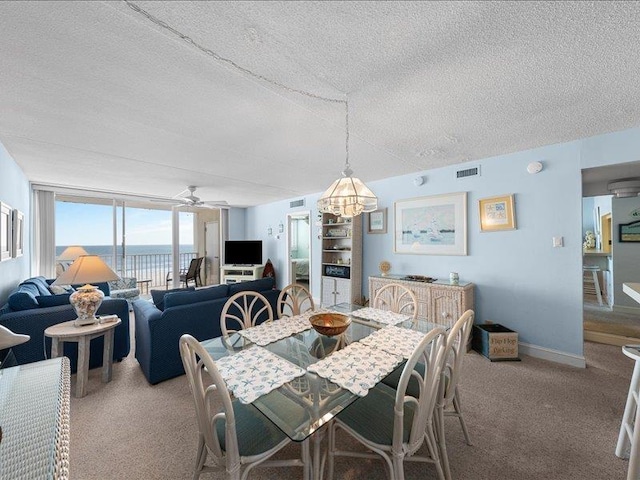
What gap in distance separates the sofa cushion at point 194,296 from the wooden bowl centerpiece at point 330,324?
57.7 inches

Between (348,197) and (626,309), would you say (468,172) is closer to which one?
(348,197)

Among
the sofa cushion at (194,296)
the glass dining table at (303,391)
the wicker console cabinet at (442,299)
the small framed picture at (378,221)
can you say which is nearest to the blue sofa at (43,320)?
the sofa cushion at (194,296)

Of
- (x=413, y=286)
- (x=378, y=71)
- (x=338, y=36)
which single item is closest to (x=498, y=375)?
(x=413, y=286)

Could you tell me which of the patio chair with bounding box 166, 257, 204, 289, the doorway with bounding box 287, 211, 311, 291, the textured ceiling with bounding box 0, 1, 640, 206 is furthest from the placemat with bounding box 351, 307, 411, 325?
the patio chair with bounding box 166, 257, 204, 289

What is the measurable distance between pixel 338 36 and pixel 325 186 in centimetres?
341

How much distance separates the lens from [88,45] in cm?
135

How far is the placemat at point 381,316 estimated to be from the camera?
2154mm

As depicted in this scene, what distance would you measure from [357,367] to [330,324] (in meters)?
0.46

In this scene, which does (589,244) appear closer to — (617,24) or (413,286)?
(413,286)

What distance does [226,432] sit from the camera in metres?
1.04

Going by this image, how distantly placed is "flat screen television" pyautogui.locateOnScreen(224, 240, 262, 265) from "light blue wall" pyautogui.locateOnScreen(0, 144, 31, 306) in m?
3.31

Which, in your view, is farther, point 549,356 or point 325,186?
point 325,186

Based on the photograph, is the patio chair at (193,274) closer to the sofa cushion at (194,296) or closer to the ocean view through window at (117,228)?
the ocean view through window at (117,228)

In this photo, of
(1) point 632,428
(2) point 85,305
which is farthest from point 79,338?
(1) point 632,428
